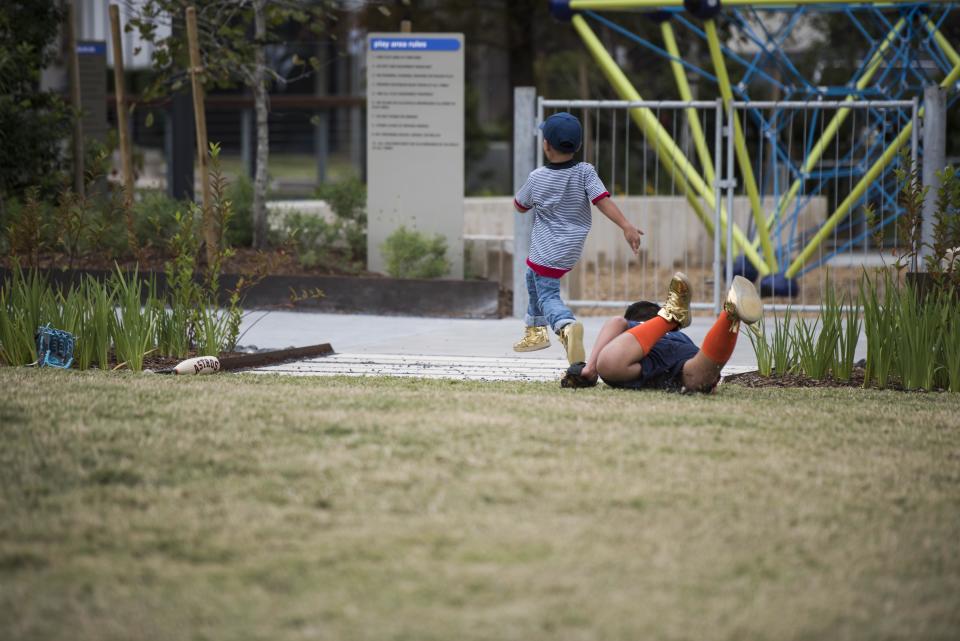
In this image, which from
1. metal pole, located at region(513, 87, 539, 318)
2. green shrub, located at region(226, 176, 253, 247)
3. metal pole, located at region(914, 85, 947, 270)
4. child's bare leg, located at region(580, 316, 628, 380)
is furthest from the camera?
green shrub, located at region(226, 176, 253, 247)

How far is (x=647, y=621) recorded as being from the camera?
10.8 feet

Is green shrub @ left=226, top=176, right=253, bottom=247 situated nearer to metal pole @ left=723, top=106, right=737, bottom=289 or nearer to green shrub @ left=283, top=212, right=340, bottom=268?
green shrub @ left=283, top=212, right=340, bottom=268

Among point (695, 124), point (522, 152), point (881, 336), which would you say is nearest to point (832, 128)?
point (695, 124)

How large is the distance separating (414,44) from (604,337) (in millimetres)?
6006


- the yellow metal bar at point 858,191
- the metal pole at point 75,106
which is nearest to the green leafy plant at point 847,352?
the yellow metal bar at point 858,191

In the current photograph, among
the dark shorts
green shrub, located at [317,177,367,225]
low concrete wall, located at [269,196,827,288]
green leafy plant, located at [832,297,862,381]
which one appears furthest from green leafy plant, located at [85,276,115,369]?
low concrete wall, located at [269,196,827,288]

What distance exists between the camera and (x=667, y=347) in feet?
21.3

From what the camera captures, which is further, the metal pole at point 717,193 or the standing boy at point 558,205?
the metal pole at point 717,193

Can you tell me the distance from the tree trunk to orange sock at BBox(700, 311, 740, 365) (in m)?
6.98

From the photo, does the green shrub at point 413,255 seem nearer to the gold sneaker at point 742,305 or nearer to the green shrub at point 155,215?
the green shrub at point 155,215

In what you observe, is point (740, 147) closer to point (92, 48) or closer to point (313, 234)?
point (313, 234)

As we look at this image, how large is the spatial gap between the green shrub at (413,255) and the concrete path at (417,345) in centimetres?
67

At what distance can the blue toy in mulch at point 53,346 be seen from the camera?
281 inches

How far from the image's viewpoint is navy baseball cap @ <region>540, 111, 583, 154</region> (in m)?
7.11
